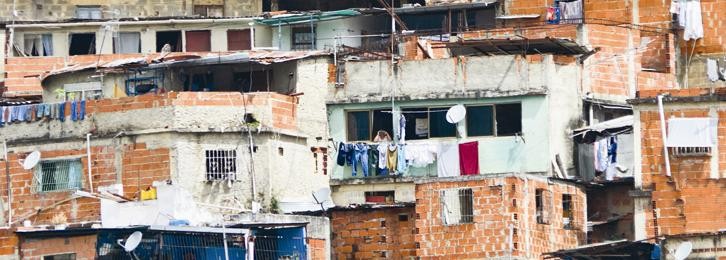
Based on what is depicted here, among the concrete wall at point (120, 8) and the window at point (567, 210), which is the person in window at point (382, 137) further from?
the concrete wall at point (120, 8)

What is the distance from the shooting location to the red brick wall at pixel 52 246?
48875 mm

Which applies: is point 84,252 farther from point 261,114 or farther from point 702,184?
point 702,184

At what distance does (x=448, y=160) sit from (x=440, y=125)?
2.60 feet

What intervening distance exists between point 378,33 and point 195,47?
4355 millimetres

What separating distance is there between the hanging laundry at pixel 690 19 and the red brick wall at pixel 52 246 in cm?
1683

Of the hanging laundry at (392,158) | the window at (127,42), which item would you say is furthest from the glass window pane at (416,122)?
the window at (127,42)

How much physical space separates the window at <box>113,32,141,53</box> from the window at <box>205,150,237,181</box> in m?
9.17

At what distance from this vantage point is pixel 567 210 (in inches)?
2052

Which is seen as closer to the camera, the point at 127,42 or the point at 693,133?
the point at 693,133

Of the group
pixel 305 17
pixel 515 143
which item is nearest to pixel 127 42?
pixel 305 17

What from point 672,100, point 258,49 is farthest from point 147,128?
point 672,100

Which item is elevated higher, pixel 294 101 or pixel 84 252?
pixel 294 101

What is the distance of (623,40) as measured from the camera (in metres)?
58.5

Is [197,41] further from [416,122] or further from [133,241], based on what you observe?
[133,241]
